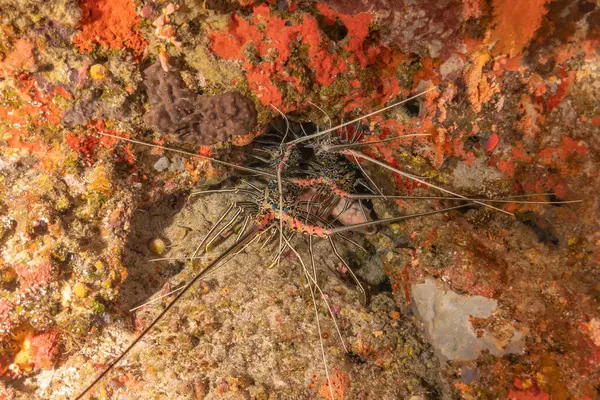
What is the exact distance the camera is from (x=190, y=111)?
2.48 meters

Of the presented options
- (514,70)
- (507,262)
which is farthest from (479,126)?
(507,262)

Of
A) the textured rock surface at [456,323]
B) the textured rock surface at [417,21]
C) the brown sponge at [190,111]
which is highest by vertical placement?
the textured rock surface at [417,21]

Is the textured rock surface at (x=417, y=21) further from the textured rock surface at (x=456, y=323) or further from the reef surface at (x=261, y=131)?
the textured rock surface at (x=456, y=323)

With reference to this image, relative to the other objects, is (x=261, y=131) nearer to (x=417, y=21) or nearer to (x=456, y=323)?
(x=417, y=21)

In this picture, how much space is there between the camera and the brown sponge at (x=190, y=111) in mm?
2336

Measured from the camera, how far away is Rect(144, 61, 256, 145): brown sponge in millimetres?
2336

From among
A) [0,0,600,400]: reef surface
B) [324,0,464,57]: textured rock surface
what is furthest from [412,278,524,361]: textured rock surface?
[324,0,464,57]: textured rock surface

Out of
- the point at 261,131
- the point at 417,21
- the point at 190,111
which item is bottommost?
the point at 261,131

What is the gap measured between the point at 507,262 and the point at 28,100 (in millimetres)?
3590

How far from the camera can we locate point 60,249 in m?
2.25

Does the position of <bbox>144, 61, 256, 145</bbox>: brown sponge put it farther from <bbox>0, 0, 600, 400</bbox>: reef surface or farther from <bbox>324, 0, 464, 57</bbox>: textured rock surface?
<bbox>324, 0, 464, 57</bbox>: textured rock surface

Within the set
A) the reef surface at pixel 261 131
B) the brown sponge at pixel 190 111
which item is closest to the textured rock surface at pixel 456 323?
the reef surface at pixel 261 131

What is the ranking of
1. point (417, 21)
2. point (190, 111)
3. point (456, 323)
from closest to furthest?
point (417, 21) < point (190, 111) < point (456, 323)

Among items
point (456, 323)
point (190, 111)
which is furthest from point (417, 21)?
point (456, 323)
